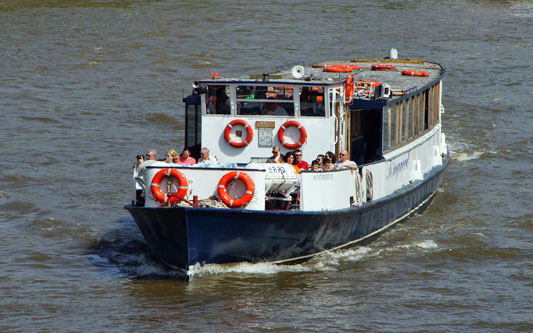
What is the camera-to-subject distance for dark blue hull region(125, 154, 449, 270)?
12.4 meters

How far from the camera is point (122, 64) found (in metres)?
31.3

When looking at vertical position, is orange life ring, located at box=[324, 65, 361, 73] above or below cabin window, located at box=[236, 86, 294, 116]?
above

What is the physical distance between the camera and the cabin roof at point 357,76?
14.7 meters

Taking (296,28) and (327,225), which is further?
(296,28)

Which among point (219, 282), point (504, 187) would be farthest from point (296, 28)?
point (219, 282)

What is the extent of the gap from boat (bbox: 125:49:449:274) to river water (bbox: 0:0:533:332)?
1.55 ft

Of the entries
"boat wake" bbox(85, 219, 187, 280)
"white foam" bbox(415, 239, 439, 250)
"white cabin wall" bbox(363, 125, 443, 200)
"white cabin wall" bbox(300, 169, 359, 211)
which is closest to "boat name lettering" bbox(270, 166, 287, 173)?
"white cabin wall" bbox(300, 169, 359, 211)

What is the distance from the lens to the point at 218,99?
15.1 m

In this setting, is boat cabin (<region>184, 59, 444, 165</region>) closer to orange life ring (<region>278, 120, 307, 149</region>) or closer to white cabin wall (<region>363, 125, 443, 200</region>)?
orange life ring (<region>278, 120, 307, 149</region>)

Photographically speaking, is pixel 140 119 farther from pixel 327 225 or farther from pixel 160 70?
pixel 327 225

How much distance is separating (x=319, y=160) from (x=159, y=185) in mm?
2864

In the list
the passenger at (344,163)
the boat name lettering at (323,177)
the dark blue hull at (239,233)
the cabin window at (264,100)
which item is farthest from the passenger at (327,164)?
the cabin window at (264,100)

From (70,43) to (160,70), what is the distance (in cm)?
485

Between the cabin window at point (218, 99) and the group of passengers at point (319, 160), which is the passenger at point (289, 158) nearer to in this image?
the group of passengers at point (319, 160)
